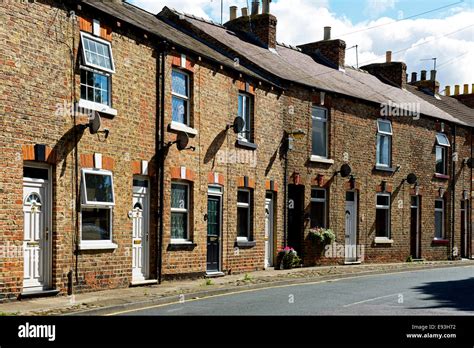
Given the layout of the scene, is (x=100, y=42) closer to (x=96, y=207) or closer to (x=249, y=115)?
(x=96, y=207)

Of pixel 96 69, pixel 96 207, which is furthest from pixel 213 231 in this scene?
pixel 96 69

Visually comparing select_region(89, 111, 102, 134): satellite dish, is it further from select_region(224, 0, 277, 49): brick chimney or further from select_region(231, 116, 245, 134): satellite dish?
select_region(224, 0, 277, 49): brick chimney

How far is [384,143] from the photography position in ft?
93.7

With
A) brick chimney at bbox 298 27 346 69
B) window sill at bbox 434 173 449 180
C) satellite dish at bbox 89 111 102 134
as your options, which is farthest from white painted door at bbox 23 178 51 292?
window sill at bbox 434 173 449 180

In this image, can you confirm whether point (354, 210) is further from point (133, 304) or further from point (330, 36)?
point (133, 304)

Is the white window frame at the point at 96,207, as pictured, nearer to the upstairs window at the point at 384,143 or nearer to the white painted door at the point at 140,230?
the white painted door at the point at 140,230

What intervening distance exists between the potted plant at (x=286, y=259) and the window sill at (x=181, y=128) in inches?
233

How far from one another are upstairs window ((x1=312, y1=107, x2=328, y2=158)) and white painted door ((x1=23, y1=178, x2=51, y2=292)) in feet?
41.1

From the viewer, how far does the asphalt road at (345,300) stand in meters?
12.7

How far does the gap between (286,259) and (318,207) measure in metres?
2.97

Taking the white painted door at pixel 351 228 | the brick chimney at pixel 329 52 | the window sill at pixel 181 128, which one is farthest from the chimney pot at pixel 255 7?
the window sill at pixel 181 128

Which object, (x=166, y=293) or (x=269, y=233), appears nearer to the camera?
(x=166, y=293)

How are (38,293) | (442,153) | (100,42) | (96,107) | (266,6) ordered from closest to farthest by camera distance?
(38,293)
(96,107)
(100,42)
(266,6)
(442,153)
